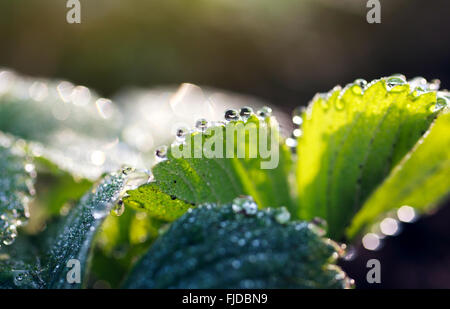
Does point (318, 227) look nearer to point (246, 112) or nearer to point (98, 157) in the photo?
point (246, 112)

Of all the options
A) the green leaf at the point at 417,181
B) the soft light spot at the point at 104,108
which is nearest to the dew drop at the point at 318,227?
the green leaf at the point at 417,181

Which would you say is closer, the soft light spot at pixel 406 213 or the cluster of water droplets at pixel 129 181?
the cluster of water droplets at pixel 129 181

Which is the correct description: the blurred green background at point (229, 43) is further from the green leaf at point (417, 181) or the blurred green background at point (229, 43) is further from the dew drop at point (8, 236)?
the dew drop at point (8, 236)

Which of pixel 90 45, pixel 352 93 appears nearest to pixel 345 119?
pixel 352 93

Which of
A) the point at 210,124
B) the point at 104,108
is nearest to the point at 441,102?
the point at 210,124

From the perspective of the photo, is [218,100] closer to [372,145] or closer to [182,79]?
[372,145]
